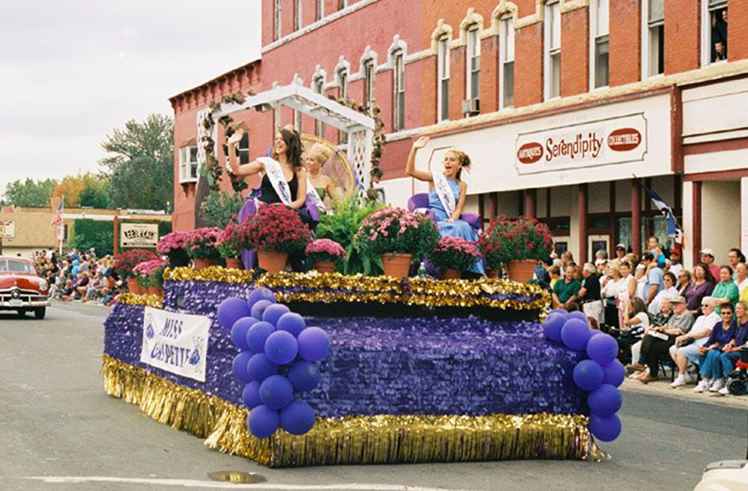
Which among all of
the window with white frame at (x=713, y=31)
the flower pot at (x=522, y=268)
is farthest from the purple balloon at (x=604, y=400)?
the window with white frame at (x=713, y=31)

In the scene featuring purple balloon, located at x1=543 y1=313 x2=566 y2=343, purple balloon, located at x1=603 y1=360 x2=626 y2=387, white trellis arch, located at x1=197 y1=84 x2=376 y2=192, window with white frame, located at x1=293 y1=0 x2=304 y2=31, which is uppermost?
window with white frame, located at x1=293 y1=0 x2=304 y2=31

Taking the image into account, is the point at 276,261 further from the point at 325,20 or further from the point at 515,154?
the point at 325,20

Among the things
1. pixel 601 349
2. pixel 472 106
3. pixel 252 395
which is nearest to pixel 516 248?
pixel 601 349

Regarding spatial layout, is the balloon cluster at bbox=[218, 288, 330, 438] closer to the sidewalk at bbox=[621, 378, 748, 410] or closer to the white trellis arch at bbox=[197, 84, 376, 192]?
the white trellis arch at bbox=[197, 84, 376, 192]

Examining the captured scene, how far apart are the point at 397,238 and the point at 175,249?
3428 millimetres

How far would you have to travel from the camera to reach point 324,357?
29.0 ft

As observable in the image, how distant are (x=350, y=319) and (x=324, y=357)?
3.13 ft

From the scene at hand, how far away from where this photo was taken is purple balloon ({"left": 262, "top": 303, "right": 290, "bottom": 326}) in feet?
29.5

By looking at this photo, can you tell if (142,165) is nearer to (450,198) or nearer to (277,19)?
(277,19)

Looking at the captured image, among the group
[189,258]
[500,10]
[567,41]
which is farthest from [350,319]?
[500,10]

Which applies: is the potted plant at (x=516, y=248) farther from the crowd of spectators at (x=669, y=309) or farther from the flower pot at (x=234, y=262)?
the crowd of spectators at (x=669, y=309)

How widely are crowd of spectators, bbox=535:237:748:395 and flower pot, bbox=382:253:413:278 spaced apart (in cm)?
726

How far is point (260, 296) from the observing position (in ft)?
31.1

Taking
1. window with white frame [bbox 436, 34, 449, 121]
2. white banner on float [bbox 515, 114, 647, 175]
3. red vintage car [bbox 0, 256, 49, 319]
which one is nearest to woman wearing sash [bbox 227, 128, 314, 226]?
white banner on float [bbox 515, 114, 647, 175]
